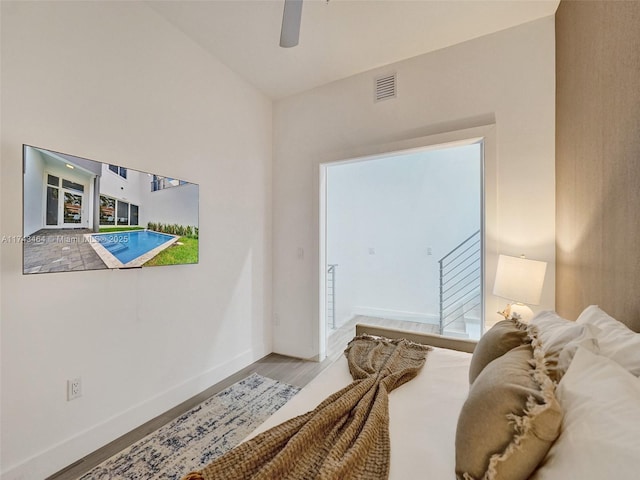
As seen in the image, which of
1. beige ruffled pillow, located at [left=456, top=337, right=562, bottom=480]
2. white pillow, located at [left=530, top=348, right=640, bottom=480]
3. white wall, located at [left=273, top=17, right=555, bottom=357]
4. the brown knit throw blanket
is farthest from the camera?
Result: white wall, located at [left=273, top=17, right=555, bottom=357]

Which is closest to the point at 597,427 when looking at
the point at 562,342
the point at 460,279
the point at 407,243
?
the point at 562,342

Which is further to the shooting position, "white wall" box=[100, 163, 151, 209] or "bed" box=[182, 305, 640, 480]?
"white wall" box=[100, 163, 151, 209]

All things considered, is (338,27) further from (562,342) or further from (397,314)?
(397,314)

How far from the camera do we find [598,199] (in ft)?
4.81

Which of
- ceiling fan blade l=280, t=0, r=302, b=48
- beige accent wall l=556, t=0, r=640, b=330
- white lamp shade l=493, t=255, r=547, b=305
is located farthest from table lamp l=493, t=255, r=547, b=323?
ceiling fan blade l=280, t=0, r=302, b=48

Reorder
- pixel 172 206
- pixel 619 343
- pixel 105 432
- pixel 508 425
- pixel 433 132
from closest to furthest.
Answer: pixel 508 425 < pixel 619 343 < pixel 105 432 < pixel 172 206 < pixel 433 132

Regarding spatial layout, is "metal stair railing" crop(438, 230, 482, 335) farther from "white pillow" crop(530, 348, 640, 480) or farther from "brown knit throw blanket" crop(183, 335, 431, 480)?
"white pillow" crop(530, 348, 640, 480)

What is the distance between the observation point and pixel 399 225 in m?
4.81

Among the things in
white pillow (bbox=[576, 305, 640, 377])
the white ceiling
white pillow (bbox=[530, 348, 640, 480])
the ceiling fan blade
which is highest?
the white ceiling

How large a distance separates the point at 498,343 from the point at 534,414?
51 centimetres

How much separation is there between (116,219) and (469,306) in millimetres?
4660

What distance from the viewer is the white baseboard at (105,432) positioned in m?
1.46

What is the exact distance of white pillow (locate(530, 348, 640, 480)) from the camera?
534 millimetres

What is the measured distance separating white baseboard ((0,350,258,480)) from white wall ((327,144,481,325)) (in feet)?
8.76
